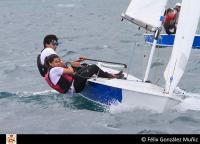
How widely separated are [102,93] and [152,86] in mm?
877

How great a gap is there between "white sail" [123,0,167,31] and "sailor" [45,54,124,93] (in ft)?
3.80

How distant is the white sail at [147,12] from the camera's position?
33.4 feet

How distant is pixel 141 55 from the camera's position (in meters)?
15.8

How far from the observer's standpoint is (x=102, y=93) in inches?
396

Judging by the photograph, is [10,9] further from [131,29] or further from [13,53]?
[13,53]

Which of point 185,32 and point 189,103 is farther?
point 189,103

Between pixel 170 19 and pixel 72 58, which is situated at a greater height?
pixel 170 19

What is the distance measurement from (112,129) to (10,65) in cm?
693

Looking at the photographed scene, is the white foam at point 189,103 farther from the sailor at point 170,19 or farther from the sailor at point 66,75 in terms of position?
the sailor at point 170,19

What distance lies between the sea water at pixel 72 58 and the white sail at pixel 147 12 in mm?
1378

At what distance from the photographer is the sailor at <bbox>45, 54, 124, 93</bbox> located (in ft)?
33.0

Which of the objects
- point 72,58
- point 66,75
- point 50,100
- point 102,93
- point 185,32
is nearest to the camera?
point 185,32

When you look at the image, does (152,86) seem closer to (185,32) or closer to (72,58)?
(185,32)

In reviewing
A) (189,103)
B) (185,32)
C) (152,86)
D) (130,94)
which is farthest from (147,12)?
(189,103)
